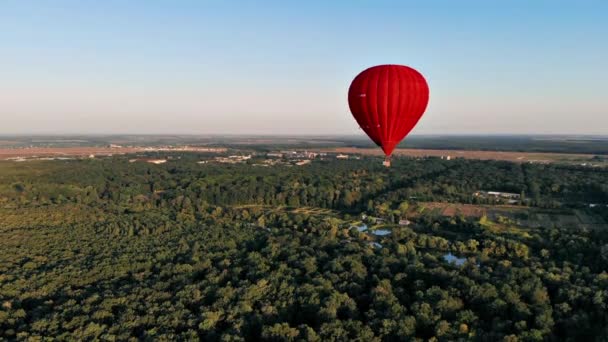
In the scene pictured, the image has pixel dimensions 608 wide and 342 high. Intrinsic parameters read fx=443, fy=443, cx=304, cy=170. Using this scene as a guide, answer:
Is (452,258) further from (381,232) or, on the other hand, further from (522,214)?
(522,214)

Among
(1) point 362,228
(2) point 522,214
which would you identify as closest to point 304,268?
(1) point 362,228

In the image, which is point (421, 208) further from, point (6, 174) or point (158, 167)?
point (6, 174)

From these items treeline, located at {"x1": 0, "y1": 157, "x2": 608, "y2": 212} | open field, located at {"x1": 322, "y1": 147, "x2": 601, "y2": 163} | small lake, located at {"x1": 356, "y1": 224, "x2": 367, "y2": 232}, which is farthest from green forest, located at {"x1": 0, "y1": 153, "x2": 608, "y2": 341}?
open field, located at {"x1": 322, "y1": 147, "x2": 601, "y2": 163}

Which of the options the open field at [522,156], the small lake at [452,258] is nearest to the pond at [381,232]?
the small lake at [452,258]

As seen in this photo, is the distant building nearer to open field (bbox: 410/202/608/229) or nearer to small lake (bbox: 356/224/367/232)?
open field (bbox: 410/202/608/229)

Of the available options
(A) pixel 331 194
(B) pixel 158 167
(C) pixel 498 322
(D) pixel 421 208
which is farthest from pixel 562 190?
(B) pixel 158 167

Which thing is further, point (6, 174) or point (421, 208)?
point (6, 174)

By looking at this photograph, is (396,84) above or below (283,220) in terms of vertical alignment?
above
